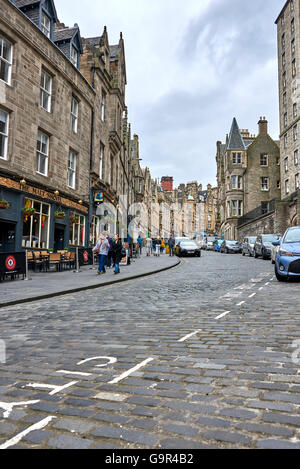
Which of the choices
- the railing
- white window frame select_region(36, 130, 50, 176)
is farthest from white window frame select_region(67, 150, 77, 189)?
the railing

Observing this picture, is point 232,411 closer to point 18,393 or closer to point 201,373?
point 201,373

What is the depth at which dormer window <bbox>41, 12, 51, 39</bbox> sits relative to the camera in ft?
60.0

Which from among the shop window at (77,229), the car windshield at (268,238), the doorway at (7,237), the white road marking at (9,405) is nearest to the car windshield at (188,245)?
the car windshield at (268,238)

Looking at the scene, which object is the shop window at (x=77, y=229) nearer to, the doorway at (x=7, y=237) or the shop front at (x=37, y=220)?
the shop front at (x=37, y=220)

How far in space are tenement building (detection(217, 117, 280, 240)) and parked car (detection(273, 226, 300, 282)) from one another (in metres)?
38.1

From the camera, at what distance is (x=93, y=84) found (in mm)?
24000

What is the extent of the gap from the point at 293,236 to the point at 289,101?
32.5 metres

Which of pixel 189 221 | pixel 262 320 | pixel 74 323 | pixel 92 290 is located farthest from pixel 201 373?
pixel 189 221

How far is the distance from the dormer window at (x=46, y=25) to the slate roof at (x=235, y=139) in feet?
129

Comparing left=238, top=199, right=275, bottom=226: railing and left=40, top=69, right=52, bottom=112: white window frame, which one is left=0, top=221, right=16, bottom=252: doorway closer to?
left=40, top=69, right=52, bottom=112: white window frame

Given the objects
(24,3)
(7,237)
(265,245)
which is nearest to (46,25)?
(24,3)

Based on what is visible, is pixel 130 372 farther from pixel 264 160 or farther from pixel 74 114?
pixel 264 160

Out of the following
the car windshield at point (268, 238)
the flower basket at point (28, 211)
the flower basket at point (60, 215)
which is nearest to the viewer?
the flower basket at point (28, 211)

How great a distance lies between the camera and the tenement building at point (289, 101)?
35.7m
